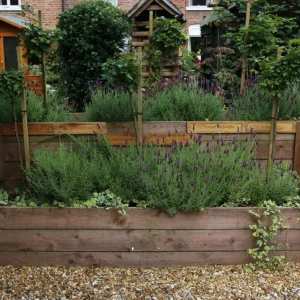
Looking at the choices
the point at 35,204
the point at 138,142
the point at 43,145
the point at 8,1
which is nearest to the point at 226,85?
the point at 138,142

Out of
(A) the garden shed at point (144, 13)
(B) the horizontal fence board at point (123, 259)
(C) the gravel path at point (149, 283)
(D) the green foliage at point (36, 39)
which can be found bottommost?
(C) the gravel path at point (149, 283)

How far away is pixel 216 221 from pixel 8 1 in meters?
15.9

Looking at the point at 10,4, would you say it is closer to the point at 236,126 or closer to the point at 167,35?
the point at 167,35

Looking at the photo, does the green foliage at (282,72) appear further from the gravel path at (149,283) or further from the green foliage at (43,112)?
the green foliage at (43,112)

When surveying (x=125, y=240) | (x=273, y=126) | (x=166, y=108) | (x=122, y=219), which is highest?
(x=166, y=108)

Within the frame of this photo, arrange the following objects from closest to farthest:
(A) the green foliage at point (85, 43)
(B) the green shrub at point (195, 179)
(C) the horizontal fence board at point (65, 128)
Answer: (B) the green shrub at point (195, 179), (C) the horizontal fence board at point (65, 128), (A) the green foliage at point (85, 43)

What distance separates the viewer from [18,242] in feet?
9.88

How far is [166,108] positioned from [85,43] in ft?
10.9

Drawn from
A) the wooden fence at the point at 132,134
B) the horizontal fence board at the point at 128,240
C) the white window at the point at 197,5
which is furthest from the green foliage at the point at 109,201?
the white window at the point at 197,5

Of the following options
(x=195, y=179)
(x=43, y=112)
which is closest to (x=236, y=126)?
(x=195, y=179)

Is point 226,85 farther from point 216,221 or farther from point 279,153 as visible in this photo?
point 216,221

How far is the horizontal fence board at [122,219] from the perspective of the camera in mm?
2963

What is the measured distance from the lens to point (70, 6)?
49.2 feet

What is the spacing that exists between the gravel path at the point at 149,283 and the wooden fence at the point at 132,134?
1.04 m
